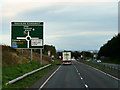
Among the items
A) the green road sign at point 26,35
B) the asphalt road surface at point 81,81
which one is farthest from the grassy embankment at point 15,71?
the green road sign at point 26,35

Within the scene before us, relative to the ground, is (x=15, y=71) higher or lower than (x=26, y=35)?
lower

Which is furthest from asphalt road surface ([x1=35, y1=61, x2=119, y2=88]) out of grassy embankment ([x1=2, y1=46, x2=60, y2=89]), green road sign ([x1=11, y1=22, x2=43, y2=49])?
green road sign ([x1=11, y1=22, x2=43, y2=49])

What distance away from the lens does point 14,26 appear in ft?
112

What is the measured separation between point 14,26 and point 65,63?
27.6m

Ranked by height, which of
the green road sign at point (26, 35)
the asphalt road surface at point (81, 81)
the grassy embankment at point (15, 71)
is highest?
the green road sign at point (26, 35)

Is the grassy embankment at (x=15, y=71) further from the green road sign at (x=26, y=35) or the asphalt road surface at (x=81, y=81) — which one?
the green road sign at (x=26, y=35)

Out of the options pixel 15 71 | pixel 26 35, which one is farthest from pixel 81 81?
pixel 26 35

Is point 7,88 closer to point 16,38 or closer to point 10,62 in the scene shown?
point 10,62

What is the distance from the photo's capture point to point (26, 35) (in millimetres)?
34312

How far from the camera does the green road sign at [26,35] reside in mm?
34125

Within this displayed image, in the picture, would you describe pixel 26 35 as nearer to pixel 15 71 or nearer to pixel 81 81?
pixel 15 71

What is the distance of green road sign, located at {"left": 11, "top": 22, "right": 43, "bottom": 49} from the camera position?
112 feet

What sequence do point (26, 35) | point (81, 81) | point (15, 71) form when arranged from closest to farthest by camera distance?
1. point (81, 81)
2. point (15, 71)
3. point (26, 35)

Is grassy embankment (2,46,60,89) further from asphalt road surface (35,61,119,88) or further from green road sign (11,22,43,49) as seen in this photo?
green road sign (11,22,43,49)
